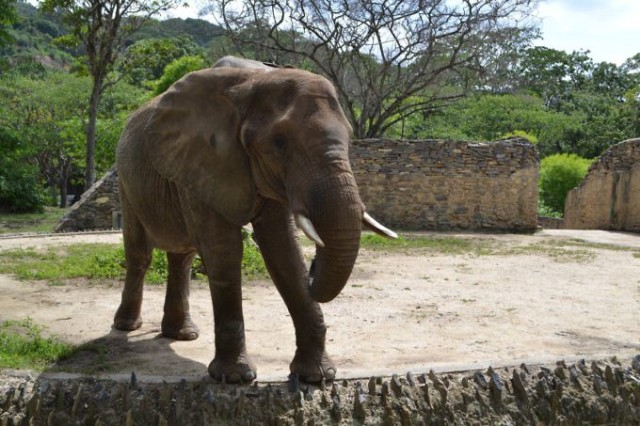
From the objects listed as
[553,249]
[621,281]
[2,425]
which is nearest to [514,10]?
[553,249]

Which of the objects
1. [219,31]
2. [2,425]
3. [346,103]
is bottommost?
[2,425]

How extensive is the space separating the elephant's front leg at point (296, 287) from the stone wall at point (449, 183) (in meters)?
12.2

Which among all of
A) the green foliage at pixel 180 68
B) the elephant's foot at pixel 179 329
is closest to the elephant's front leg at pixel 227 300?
the elephant's foot at pixel 179 329

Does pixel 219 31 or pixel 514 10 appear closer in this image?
pixel 514 10

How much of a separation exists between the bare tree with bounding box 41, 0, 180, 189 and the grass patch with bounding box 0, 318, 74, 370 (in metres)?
14.4

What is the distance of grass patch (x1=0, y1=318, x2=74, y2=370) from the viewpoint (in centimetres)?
516

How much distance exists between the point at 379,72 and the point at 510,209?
7.79 metres

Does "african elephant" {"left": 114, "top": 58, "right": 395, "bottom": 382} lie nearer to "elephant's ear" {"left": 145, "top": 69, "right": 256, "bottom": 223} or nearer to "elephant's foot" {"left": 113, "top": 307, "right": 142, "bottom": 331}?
"elephant's ear" {"left": 145, "top": 69, "right": 256, "bottom": 223}

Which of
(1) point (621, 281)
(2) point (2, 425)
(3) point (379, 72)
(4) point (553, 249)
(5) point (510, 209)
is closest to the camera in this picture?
(2) point (2, 425)

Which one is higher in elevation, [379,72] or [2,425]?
[379,72]

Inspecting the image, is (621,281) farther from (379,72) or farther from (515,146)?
(379,72)

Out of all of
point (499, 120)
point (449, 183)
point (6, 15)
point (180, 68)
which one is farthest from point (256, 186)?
point (499, 120)

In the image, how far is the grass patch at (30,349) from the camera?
5161mm

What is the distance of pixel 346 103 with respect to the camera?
74.1 feet
